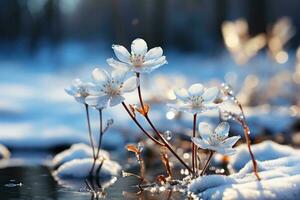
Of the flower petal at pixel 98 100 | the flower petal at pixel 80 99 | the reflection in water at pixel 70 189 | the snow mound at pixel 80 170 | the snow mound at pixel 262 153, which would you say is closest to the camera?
the flower petal at pixel 98 100

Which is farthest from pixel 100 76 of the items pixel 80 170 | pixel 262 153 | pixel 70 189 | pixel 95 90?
pixel 262 153

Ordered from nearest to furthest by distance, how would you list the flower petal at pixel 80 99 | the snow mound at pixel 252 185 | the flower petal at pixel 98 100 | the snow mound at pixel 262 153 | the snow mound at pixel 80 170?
1. the snow mound at pixel 252 185
2. the flower petal at pixel 98 100
3. the flower petal at pixel 80 99
4. the snow mound at pixel 80 170
5. the snow mound at pixel 262 153

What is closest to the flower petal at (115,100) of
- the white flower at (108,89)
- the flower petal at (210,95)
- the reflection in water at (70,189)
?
the white flower at (108,89)

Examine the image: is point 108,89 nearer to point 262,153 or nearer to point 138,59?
point 138,59

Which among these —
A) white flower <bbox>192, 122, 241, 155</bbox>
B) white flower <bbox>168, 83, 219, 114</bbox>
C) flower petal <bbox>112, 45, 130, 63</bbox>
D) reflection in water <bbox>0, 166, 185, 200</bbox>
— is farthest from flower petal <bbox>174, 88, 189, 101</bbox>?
reflection in water <bbox>0, 166, 185, 200</bbox>

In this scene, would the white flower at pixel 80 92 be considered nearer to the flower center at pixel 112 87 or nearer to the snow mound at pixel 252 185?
the flower center at pixel 112 87

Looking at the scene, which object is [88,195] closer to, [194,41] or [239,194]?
[239,194]
